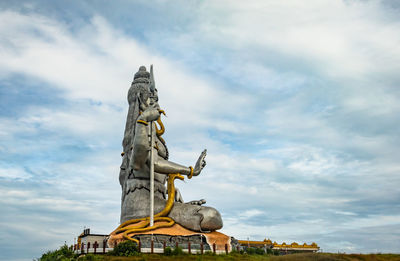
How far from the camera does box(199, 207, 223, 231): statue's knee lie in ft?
→ 64.0

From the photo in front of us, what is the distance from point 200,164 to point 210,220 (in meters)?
3.39

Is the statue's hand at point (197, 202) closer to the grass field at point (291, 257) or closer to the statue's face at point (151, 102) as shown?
the grass field at point (291, 257)

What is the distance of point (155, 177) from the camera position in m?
21.4

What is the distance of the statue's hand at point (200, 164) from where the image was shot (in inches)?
842

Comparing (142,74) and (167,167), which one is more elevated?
(142,74)

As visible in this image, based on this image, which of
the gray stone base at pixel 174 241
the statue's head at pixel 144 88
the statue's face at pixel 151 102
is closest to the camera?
the gray stone base at pixel 174 241

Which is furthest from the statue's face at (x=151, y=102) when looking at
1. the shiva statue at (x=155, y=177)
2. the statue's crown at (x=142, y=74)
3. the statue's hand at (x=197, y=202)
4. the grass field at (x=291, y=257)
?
the grass field at (x=291, y=257)

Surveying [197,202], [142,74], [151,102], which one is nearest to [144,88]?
[142,74]

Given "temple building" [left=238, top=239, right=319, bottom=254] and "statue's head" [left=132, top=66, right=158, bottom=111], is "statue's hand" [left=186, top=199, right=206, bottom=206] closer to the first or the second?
"statue's head" [left=132, top=66, right=158, bottom=111]

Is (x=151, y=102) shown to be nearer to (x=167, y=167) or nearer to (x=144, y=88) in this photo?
(x=144, y=88)

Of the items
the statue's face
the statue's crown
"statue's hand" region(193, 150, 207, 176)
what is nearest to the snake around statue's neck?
"statue's hand" region(193, 150, 207, 176)

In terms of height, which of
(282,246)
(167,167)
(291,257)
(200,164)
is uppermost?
(200,164)

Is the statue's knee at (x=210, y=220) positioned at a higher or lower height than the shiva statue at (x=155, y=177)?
lower

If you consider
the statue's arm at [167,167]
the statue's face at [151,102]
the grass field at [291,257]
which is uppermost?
the statue's face at [151,102]
